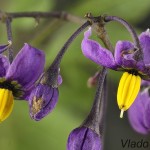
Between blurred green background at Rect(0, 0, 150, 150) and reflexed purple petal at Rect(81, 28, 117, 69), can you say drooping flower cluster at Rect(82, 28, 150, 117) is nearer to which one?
reflexed purple petal at Rect(81, 28, 117, 69)

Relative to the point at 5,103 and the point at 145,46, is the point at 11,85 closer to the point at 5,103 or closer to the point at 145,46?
the point at 5,103

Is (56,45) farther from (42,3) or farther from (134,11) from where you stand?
(134,11)

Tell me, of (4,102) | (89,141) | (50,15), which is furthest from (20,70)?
(50,15)

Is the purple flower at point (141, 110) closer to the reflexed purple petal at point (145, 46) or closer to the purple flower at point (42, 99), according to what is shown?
the reflexed purple petal at point (145, 46)

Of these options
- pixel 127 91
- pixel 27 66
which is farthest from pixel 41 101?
pixel 127 91

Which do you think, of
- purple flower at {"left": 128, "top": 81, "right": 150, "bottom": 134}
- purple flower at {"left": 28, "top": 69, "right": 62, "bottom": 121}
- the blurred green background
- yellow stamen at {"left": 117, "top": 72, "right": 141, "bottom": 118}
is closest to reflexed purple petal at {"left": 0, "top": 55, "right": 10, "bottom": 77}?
purple flower at {"left": 28, "top": 69, "right": 62, "bottom": 121}

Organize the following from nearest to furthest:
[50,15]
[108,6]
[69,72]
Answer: [50,15]
[108,6]
[69,72]
